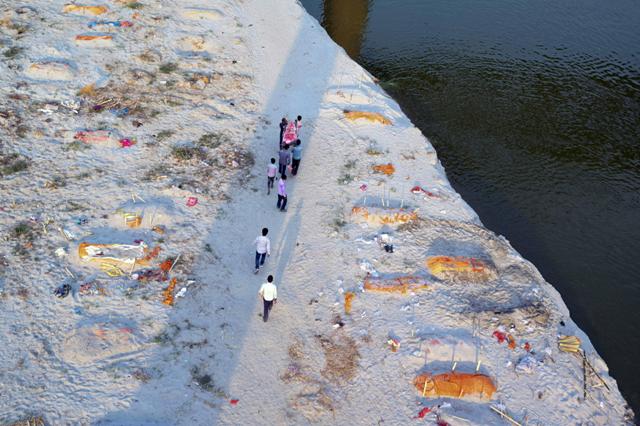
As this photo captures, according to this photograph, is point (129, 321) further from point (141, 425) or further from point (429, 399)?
point (429, 399)

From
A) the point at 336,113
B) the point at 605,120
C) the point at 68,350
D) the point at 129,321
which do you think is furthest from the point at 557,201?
the point at 68,350

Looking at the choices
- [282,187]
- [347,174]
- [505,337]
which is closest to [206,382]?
[282,187]

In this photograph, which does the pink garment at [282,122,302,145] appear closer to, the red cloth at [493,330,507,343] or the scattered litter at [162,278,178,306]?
the scattered litter at [162,278,178,306]

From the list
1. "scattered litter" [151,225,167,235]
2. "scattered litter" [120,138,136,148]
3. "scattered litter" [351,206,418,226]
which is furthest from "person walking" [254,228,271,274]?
"scattered litter" [120,138,136,148]

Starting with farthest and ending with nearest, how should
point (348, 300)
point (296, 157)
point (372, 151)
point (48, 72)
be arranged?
point (48, 72), point (372, 151), point (296, 157), point (348, 300)

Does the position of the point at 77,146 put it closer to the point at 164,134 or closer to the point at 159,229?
the point at 164,134

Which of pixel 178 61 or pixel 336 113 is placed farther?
pixel 178 61
